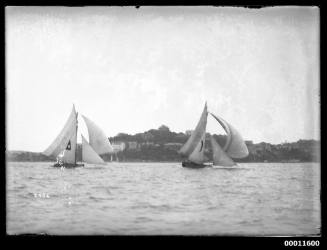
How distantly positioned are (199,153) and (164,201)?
64cm

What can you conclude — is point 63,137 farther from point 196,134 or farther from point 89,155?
point 196,134

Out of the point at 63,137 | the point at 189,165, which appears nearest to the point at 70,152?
the point at 63,137

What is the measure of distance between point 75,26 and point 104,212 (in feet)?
6.65

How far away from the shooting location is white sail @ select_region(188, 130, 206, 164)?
6.75 m

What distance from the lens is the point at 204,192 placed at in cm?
681

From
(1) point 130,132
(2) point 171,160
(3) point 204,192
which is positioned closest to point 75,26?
(1) point 130,132

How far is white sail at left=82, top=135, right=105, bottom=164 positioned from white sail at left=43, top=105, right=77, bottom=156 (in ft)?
0.65

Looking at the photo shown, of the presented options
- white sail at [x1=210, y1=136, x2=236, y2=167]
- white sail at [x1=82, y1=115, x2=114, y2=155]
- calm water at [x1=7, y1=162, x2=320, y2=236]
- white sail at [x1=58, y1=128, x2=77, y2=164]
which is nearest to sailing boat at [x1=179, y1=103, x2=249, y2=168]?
white sail at [x1=210, y1=136, x2=236, y2=167]

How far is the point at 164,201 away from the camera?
6.70 metres

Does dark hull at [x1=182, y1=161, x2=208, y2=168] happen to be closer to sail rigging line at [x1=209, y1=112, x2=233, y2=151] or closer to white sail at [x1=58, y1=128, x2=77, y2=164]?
sail rigging line at [x1=209, y1=112, x2=233, y2=151]

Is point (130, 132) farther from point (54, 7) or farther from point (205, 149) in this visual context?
point (54, 7)

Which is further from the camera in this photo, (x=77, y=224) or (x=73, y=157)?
(x=73, y=157)
